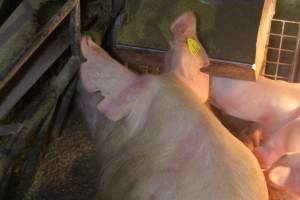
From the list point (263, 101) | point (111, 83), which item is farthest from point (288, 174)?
point (111, 83)

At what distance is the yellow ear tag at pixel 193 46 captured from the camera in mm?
1603

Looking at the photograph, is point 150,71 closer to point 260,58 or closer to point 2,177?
point 260,58

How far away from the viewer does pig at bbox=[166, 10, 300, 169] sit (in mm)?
1612

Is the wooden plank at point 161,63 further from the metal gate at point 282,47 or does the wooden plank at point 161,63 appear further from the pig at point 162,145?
the metal gate at point 282,47

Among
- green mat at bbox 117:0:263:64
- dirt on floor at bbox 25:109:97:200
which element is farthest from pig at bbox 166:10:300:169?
dirt on floor at bbox 25:109:97:200

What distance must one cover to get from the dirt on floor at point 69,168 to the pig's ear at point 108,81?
1.34 feet

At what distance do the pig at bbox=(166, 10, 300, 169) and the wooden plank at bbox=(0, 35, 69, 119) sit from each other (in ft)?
1.26

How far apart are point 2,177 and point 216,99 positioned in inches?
27.8

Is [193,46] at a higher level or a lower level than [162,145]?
higher

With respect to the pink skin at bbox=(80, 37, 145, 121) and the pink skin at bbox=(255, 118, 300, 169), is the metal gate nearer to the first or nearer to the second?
the pink skin at bbox=(255, 118, 300, 169)

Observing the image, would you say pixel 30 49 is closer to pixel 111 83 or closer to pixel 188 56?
pixel 111 83

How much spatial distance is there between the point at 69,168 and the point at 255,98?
0.64 metres

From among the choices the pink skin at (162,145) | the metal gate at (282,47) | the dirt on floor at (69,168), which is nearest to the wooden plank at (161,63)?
the pink skin at (162,145)

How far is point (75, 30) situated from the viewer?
1720mm
